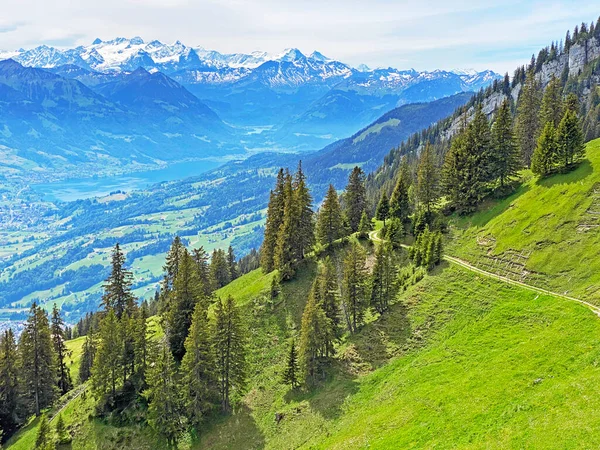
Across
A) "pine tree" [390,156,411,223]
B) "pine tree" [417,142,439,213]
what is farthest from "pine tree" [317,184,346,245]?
"pine tree" [417,142,439,213]

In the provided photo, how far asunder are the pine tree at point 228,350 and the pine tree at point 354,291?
53.9ft

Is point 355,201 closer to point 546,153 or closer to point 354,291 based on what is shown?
point 354,291

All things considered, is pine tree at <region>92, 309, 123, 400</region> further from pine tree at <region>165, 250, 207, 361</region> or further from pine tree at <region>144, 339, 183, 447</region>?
pine tree at <region>144, 339, 183, 447</region>

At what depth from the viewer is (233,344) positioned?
59.2 meters

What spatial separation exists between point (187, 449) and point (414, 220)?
5886 centimetres

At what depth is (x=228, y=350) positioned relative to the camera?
193 feet

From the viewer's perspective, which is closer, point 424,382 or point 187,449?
point 424,382

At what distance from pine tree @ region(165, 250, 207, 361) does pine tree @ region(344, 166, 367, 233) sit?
130 feet

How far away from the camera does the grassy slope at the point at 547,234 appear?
2207 inches

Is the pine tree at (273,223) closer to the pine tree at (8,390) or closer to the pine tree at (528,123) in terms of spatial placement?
the pine tree at (8,390)

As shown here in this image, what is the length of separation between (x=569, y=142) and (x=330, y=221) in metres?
44.2

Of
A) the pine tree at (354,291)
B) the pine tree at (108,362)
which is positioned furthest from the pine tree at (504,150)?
the pine tree at (108,362)

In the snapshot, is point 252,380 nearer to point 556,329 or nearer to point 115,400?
point 115,400

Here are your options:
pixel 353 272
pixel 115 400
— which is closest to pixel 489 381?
pixel 353 272
